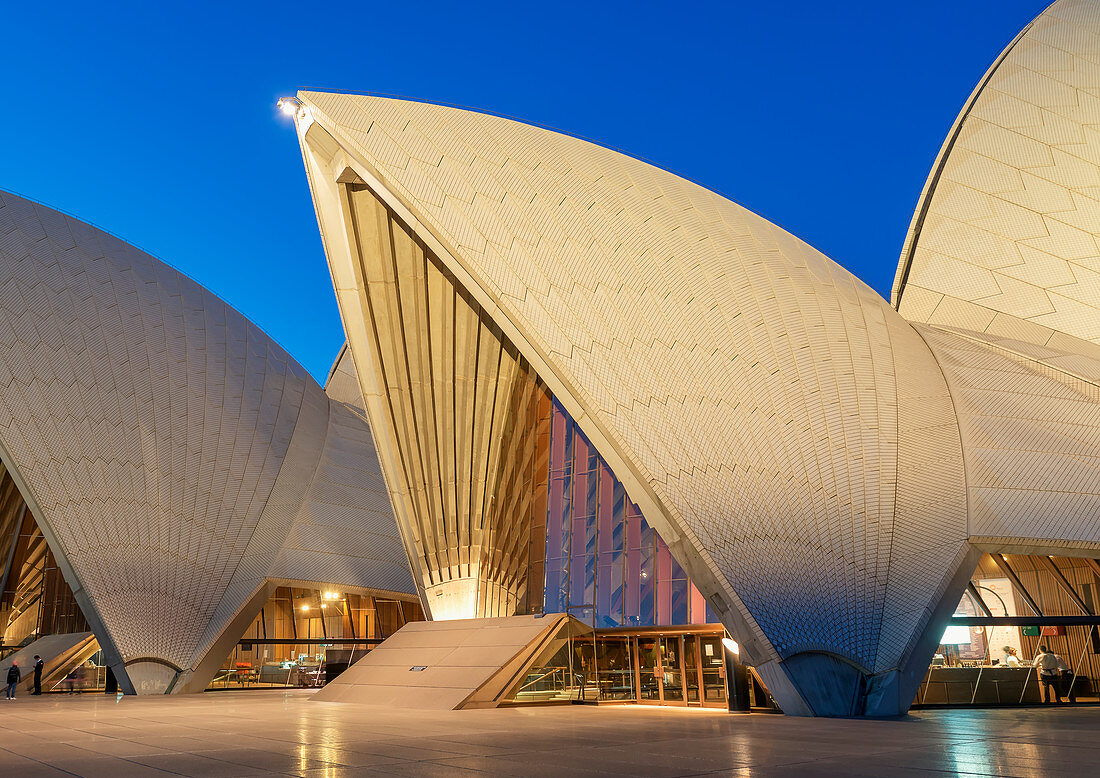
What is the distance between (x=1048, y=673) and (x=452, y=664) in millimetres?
10754

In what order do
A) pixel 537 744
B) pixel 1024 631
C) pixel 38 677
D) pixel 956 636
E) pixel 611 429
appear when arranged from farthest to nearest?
1. pixel 38 677
2. pixel 1024 631
3. pixel 956 636
4. pixel 611 429
5. pixel 537 744

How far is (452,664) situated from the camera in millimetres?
16516

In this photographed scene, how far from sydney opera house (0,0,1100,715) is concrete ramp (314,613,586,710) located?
87mm

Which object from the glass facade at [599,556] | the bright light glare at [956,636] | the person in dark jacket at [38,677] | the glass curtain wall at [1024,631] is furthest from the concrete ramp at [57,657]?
the glass curtain wall at [1024,631]

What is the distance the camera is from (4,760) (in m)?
7.54

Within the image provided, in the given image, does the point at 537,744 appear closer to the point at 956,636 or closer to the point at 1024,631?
the point at 956,636

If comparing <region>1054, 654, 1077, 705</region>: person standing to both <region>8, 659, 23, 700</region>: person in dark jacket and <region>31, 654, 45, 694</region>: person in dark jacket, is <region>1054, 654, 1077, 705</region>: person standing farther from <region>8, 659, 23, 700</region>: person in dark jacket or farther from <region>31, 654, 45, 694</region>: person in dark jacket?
<region>8, 659, 23, 700</region>: person in dark jacket

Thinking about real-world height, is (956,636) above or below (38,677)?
above

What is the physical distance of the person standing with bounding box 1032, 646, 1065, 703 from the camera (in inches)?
617

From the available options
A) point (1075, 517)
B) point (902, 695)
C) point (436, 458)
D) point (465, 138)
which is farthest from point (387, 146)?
point (1075, 517)

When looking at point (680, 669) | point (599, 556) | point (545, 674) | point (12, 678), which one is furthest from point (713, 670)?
point (12, 678)

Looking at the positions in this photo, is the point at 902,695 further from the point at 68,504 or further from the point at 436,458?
the point at 68,504

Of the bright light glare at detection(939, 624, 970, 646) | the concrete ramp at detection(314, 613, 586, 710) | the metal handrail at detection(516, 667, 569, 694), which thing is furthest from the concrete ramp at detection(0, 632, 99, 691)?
the bright light glare at detection(939, 624, 970, 646)

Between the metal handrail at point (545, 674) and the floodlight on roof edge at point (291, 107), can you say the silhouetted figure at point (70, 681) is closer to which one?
the metal handrail at point (545, 674)
